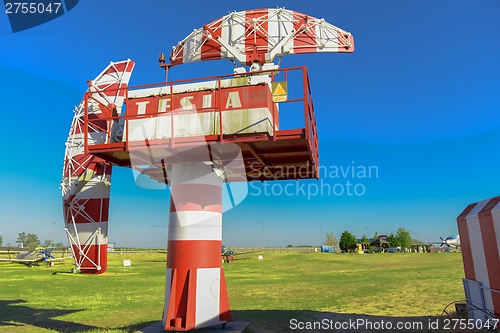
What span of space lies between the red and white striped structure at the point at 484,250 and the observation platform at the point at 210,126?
5.19 m

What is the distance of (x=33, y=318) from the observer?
1548 centimetres

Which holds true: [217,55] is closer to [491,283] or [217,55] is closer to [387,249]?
[491,283]

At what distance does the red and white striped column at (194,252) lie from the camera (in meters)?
10.0

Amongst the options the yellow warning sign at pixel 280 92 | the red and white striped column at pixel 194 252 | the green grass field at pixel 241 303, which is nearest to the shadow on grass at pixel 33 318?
the green grass field at pixel 241 303

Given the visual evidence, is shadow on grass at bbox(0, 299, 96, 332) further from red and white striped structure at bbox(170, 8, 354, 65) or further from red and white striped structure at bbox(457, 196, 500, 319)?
red and white striped structure at bbox(457, 196, 500, 319)

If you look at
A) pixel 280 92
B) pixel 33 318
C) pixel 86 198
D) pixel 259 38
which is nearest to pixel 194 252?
pixel 280 92

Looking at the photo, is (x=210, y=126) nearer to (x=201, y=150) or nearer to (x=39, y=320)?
(x=201, y=150)

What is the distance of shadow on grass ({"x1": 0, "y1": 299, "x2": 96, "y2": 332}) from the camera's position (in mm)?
13570

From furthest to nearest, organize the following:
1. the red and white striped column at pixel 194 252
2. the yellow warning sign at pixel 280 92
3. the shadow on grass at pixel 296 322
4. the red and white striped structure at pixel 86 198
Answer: the red and white striped structure at pixel 86 198 → the shadow on grass at pixel 296 322 → the yellow warning sign at pixel 280 92 → the red and white striped column at pixel 194 252

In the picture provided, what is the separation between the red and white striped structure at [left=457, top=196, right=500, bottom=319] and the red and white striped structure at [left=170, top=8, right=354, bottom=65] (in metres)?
10.5

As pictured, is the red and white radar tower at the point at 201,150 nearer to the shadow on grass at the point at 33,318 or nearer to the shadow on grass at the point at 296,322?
the shadow on grass at the point at 296,322

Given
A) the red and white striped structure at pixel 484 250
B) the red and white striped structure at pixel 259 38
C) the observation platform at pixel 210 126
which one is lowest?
the red and white striped structure at pixel 484 250

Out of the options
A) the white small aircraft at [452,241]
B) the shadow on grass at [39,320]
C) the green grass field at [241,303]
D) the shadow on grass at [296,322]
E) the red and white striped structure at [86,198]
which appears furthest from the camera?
the white small aircraft at [452,241]

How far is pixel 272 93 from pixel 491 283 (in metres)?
8.45
